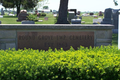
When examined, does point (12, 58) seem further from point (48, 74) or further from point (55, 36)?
point (55, 36)

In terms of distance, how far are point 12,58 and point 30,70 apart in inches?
22.9

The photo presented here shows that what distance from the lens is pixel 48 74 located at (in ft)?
10.6

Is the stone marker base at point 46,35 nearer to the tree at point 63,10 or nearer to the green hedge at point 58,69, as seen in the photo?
the green hedge at point 58,69

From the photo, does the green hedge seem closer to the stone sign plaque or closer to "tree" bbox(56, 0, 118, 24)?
the stone sign plaque

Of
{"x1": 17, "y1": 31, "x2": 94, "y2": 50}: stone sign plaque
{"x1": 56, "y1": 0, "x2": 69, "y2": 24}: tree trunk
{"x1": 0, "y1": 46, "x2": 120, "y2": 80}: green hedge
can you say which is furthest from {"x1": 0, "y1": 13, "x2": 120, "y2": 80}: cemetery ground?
{"x1": 56, "y1": 0, "x2": 69, "y2": 24}: tree trunk

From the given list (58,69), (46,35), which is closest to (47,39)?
(46,35)

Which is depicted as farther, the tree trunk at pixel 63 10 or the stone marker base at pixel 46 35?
the tree trunk at pixel 63 10

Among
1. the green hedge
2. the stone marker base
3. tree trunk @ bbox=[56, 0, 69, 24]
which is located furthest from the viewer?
tree trunk @ bbox=[56, 0, 69, 24]

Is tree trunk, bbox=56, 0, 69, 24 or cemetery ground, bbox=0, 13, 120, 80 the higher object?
tree trunk, bbox=56, 0, 69, 24

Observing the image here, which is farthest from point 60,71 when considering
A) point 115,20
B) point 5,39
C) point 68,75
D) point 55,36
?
point 115,20

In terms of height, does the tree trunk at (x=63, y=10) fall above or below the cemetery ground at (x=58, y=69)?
above

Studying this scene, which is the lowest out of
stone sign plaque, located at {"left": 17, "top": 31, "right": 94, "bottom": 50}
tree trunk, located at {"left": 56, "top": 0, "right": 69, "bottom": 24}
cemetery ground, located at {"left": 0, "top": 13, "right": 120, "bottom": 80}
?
cemetery ground, located at {"left": 0, "top": 13, "right": 120, "bottom": 80}

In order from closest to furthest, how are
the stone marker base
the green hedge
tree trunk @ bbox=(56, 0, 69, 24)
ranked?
the green hedge
the stone marker base
tree trunk @ bbox=(56, 0, 69, 24)

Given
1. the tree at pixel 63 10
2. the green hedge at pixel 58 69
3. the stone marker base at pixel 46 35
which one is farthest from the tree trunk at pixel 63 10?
the green hedge at pixel 58 69
